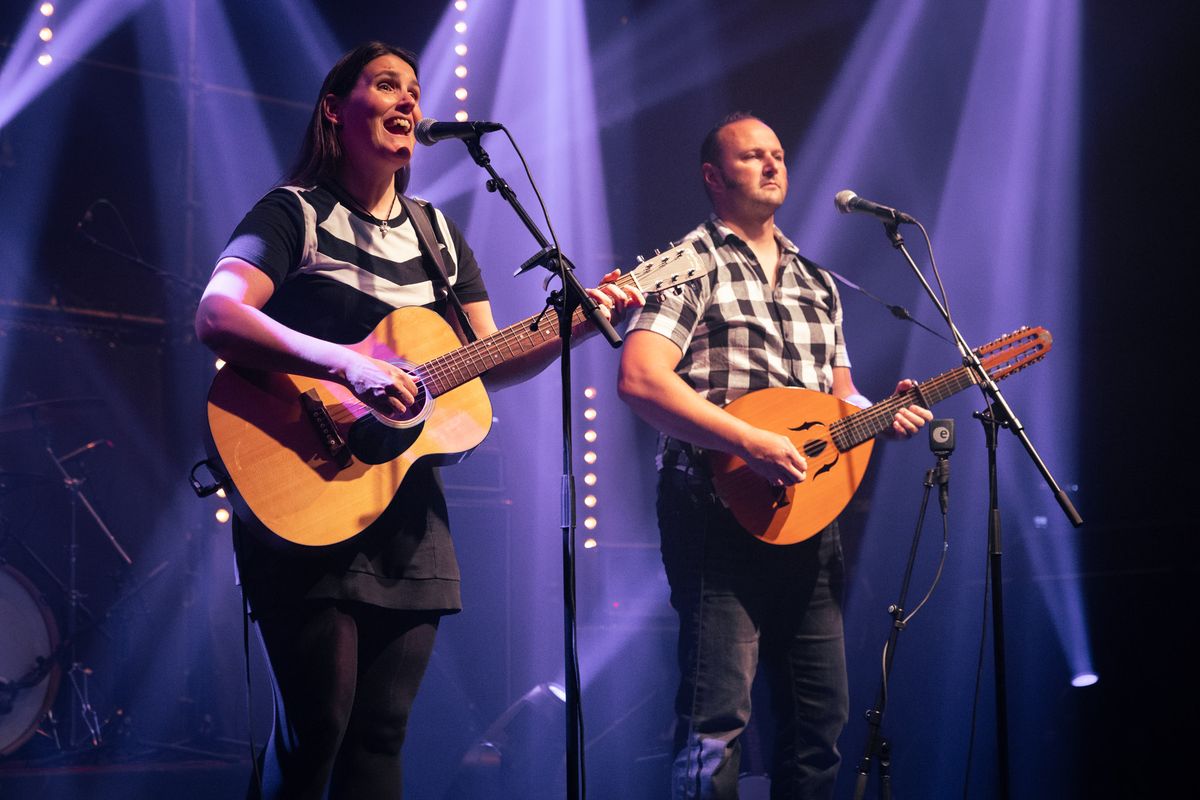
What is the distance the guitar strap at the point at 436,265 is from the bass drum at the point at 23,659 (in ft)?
12.3

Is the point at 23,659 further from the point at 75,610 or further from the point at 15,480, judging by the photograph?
the point at 15,480

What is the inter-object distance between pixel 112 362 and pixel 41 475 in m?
1.20

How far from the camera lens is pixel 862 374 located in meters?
6.29

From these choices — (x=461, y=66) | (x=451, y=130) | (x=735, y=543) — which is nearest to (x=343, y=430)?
(x=451, y=130)

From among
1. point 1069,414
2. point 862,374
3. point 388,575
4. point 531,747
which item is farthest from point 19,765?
point 1069,414

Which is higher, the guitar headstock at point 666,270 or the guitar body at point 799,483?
the guitar headstock at point 666,270

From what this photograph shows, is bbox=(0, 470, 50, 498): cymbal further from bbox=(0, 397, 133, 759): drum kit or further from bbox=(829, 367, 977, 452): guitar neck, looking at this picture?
bbox=(829, 367, 977, 452): guitar neck

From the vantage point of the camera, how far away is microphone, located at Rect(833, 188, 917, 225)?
11.7 feet

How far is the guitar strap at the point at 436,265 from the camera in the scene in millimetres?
2883

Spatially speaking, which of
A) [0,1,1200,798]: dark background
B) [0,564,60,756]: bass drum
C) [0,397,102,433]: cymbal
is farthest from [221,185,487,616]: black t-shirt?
[0,397,102,433]: cymbal

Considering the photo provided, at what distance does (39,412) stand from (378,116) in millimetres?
4119

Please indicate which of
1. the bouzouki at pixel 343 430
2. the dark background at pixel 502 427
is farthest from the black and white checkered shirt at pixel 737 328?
the dark background at pixel 502 427

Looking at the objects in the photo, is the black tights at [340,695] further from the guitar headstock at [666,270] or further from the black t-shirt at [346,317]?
the guitar headstock at [666,270]

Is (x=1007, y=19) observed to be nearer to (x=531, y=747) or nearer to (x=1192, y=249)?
(x=1192, y=249)
